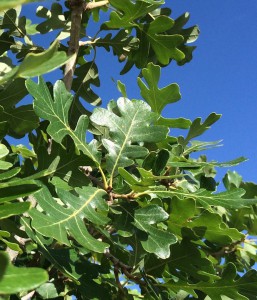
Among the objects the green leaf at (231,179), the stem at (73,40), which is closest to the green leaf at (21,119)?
the stem at (73,40)

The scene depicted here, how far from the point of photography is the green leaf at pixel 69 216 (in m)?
1.48

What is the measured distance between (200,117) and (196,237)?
1.89 feet

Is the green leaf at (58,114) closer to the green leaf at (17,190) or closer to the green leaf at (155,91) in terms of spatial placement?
the green leaf at (155,91)

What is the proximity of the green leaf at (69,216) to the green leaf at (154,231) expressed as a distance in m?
0.12

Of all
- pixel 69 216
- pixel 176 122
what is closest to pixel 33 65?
pixel 69 216

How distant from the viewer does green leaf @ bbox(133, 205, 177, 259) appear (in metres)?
1.69

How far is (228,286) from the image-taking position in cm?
197

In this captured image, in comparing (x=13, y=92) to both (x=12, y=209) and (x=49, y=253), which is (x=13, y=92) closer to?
(x=49, y=253)

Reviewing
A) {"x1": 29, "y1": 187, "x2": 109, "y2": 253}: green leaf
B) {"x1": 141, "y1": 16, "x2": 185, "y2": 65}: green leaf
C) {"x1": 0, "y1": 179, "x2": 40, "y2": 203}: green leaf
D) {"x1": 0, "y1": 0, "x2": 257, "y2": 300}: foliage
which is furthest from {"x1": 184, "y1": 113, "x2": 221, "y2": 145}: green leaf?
{"x1": 0, "y1": 179, "x2": 40, "y2": 203}: green leaf

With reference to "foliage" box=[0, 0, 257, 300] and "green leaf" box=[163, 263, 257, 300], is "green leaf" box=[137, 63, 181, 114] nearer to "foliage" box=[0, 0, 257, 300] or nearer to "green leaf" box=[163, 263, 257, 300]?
"foliage" box=[0, 0, 257, 300]

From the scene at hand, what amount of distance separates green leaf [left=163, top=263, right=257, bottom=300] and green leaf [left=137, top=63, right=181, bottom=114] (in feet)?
2.27

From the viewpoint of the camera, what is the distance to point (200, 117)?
2.26 m

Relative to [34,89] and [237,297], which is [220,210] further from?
[34,89]

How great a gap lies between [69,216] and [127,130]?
539 mm
